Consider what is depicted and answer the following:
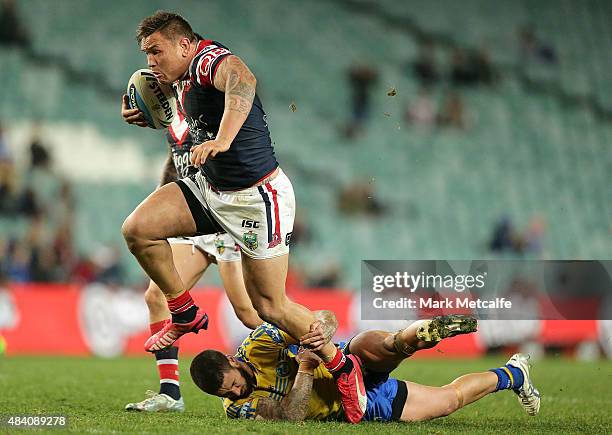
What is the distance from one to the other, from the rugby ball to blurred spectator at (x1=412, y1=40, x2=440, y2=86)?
13.4 meters

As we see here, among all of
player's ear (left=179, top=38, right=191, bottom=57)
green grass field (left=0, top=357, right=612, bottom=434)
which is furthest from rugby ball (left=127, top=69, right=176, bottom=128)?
green grass field (left=0, top=357, right=612, bottom=434)

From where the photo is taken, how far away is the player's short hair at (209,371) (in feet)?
18.3

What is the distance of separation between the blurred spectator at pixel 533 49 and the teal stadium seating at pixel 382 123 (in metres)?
0.19

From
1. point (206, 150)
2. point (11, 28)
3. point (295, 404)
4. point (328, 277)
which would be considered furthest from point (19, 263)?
point (206, 150)

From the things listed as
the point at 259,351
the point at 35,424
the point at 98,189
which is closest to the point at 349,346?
the point at 259,351

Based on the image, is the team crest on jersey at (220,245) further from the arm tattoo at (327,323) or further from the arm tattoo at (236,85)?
the arm tattoo at (236,85)

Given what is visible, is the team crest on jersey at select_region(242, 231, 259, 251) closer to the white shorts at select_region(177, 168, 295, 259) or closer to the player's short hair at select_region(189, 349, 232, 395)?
Result: the white shorts at select_region(177, 168, 295, 259)

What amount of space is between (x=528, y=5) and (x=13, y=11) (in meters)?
10.8

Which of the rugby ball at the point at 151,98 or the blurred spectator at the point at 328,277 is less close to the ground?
the rugby ball at the point at 151,98

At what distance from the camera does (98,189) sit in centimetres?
1681

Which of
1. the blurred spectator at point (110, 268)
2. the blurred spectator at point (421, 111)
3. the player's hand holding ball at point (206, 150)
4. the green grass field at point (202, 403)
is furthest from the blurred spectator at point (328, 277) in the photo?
the player's hand holding ball at point (206, 150)

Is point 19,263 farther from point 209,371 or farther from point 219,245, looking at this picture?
point 209,371

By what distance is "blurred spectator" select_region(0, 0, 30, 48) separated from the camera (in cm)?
1766

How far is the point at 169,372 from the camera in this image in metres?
6.73
